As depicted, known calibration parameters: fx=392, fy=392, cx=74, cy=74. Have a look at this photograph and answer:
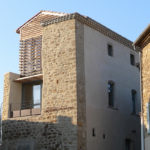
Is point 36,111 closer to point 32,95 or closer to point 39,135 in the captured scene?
point 39,135

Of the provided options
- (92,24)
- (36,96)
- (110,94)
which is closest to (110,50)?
(92,24)

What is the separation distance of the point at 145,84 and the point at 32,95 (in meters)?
9.29

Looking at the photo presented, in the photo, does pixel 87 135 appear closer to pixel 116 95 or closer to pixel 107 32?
pixel 116 95

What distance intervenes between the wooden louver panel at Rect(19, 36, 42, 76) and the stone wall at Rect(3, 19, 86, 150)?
1.55 metres

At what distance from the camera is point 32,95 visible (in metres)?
25.3

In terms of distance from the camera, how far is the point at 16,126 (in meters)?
23.6

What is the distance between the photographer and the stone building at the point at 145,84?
17.8 meters

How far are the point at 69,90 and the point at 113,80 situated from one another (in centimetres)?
435

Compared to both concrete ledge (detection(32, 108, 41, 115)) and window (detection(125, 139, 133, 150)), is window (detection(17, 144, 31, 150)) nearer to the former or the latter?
concrete ledge (detection(32, 108, 41, 115))

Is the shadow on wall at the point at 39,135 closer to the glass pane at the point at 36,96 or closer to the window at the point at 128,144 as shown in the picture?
the glass pane at the point at 36,96

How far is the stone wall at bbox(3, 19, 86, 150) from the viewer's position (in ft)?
69.4

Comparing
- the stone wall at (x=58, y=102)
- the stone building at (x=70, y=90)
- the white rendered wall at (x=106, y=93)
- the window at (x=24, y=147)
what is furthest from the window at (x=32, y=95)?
the white rendered wall at (x=106, y=93)

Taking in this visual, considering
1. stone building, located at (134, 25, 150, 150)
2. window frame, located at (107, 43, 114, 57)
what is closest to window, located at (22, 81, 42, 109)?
window frame, located at (107, 43, 114, 57)

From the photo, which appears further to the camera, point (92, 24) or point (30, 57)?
point (30, 57)
